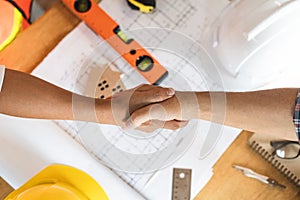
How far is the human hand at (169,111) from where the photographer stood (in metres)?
0.81

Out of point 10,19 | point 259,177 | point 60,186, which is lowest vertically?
point 259,177

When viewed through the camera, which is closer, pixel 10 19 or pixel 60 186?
pixel 60 186

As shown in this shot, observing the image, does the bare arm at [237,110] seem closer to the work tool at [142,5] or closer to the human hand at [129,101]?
the human hand at [129,101]

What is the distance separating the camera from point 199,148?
89 cm

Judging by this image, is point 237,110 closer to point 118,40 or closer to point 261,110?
point 261,110

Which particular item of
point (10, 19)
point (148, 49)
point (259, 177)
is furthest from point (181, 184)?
point (10, 19)

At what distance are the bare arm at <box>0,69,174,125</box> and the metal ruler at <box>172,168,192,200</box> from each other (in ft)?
0.44

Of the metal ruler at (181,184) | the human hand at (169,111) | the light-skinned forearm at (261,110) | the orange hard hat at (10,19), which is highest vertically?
the orange hard hat at (10,19)

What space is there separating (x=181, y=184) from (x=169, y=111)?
0.14 m

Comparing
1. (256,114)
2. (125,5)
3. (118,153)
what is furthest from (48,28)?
Result: (256,114)

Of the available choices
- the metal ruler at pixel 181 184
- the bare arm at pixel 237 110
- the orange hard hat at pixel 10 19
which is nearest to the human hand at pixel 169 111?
the bare arm at pixel 237 110

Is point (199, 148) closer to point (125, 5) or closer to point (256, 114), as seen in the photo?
point (256, 114)

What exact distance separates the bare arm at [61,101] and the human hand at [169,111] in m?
0.01

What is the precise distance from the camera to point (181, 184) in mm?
881
